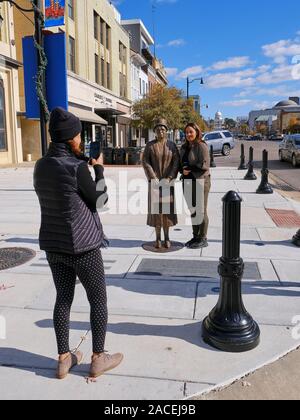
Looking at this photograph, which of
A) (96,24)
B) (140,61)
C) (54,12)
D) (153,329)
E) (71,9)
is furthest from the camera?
(140,61)

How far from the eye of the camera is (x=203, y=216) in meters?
6.16

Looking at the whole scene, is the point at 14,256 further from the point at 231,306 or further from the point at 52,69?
the point at 231,306

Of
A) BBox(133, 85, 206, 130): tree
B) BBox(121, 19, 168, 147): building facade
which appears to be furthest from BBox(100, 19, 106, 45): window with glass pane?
BBox(121, 19, 168, 147): building facade

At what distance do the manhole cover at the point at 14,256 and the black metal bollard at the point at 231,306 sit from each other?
295 cm

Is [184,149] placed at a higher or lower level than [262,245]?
higher

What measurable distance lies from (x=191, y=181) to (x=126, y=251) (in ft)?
4.61

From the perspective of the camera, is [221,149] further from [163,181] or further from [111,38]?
[163,181]

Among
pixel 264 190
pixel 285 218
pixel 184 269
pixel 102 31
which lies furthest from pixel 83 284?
pixel 102 31

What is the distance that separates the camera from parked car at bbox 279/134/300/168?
808 inches

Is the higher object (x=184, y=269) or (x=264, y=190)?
(x=264, y=190)

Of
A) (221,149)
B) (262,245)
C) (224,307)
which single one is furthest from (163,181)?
(221,149)

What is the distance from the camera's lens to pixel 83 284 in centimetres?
281

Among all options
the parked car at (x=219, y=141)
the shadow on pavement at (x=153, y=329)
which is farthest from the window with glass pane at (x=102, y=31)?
the shadow on pavement at (x=153, y=329)

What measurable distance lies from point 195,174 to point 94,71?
29.4m
